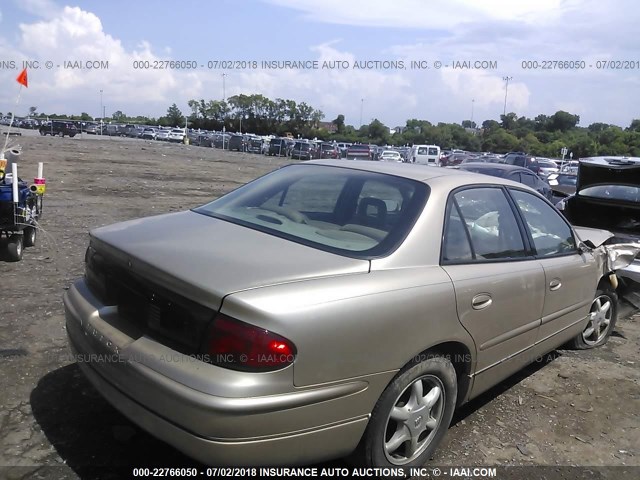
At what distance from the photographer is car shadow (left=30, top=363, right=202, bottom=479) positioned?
9.16ft

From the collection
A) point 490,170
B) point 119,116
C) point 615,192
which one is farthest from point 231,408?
point 119,116

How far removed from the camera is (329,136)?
86312mm

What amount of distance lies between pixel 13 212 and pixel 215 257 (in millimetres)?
4609

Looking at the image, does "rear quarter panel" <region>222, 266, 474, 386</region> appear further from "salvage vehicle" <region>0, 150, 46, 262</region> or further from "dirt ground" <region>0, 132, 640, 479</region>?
"salvage vehicle" <region>0, 150, 46, 262</region>

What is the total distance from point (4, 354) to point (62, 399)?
88cm

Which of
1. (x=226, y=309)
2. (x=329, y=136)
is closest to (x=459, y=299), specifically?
(x=226, y=309)

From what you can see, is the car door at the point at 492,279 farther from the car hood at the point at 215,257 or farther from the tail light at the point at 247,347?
the tail light at the point at 247,347

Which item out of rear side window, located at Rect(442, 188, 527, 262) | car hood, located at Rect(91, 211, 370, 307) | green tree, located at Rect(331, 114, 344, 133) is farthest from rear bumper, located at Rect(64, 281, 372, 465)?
green tree, located at Rect(331, 114, 344, 133)

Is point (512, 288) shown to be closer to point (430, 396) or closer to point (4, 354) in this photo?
point (430, 396)

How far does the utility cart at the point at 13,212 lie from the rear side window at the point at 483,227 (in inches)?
194

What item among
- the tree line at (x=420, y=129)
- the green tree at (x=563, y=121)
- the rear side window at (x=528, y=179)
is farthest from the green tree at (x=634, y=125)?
the rear side window at (x=528, y=179)

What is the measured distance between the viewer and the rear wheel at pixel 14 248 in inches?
243

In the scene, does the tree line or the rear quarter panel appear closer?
the rear quarter panel

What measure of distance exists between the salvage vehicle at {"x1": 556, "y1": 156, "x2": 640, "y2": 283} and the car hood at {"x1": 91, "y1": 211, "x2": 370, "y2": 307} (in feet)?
16.7
